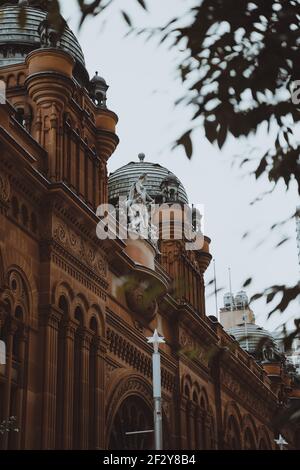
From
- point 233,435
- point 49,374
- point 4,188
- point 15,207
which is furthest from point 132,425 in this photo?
point 233,435

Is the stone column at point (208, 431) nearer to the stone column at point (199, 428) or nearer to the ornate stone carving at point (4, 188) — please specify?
the stone column at point (199, 428)

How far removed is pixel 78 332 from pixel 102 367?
6.66 ft

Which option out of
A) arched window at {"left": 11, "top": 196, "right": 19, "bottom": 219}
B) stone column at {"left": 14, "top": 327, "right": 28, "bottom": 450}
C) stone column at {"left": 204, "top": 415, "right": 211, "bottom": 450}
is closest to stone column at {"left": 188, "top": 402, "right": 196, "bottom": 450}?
stone column at {"left": 204, "top": 415, "right": 211, "bottom": 450}

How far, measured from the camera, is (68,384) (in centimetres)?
2811

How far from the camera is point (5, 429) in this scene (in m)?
22.3

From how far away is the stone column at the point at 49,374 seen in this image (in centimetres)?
2619

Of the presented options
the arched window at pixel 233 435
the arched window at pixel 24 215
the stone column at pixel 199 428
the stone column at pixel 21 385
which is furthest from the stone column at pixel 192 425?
the arched window at pixel 24 215

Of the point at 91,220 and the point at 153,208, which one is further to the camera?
the point at 153,208

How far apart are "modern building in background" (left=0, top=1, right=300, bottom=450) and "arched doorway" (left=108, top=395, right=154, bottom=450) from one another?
55 millimetres

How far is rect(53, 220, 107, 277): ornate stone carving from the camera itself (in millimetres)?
29350

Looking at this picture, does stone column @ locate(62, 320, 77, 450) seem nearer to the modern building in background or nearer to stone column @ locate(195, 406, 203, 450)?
the modern building in background
